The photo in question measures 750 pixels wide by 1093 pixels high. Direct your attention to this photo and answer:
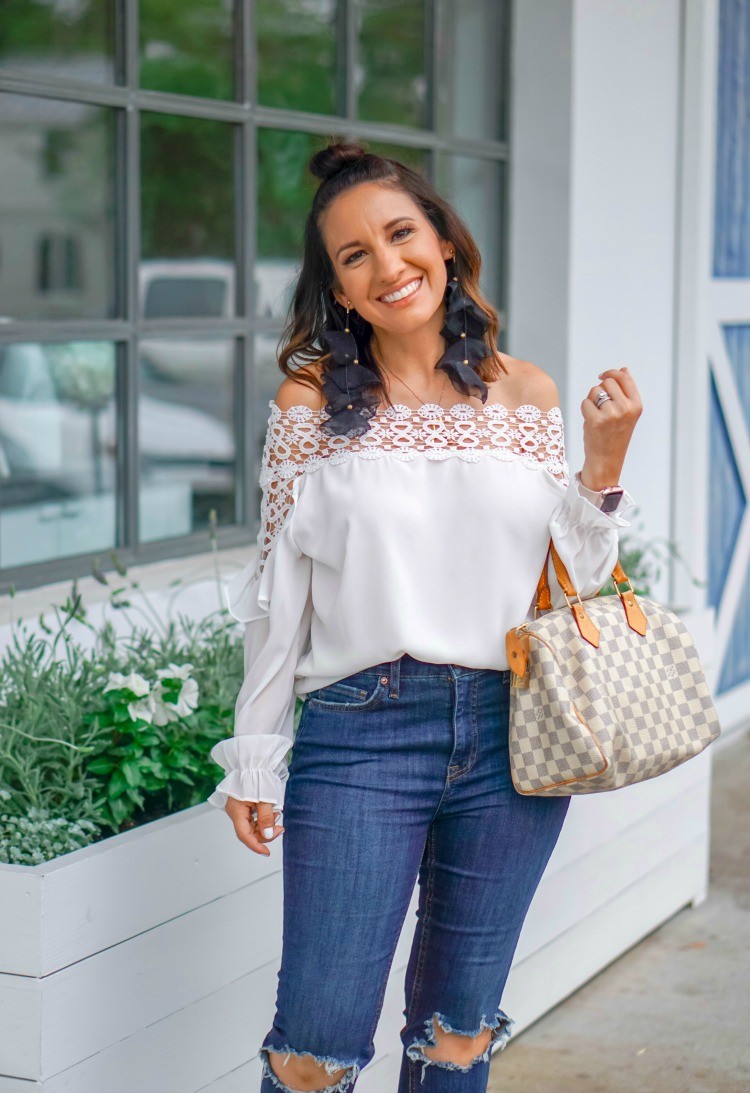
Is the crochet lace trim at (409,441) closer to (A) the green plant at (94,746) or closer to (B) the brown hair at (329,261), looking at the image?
(B) the brown hair at (329,261)

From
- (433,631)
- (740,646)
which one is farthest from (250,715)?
(740,646)

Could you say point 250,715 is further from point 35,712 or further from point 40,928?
point 35,712

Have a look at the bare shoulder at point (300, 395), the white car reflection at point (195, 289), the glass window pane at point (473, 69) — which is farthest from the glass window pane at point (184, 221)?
the bare shoulder at point (300, 395)

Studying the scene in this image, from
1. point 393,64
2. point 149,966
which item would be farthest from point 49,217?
point 149,966

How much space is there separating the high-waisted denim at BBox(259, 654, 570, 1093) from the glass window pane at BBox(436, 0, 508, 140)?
3.09 metres

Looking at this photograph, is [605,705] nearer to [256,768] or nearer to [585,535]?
[585,535]

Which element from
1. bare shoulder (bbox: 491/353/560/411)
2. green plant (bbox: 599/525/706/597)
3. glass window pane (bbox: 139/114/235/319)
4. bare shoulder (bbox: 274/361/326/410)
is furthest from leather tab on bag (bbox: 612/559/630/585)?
glass window pane (bbox: 139/114/235/319)

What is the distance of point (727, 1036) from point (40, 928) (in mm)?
1806

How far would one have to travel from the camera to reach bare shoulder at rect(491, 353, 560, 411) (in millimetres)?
2096

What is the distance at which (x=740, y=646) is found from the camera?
5.95 metres

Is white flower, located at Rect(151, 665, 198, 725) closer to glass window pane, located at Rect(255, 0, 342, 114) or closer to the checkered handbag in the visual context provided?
the checkered handbag

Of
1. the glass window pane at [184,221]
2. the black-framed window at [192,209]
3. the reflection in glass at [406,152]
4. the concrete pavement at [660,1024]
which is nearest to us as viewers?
the concrete pavement at [660,1024]

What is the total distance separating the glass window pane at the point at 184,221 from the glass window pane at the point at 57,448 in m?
→ 1.29

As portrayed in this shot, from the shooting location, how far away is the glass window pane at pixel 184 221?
19.7 ft
